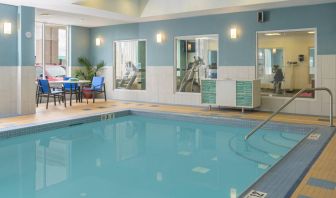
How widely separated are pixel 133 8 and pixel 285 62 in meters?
4.46

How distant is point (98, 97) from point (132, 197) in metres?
8.87

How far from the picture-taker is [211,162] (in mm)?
4910

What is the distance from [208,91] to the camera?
29.1 ft

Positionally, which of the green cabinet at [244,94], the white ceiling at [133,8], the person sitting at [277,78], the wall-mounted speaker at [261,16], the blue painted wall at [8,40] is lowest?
the green cabinet at [244,94]

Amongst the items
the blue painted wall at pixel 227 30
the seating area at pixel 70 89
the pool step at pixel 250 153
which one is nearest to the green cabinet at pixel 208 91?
the blue painted wall at pixel 227 30

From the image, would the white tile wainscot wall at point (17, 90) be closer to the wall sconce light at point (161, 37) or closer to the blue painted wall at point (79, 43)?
the blue painted wall at point (79, 43)

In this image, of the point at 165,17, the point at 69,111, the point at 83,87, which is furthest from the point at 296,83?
the point at 83,87

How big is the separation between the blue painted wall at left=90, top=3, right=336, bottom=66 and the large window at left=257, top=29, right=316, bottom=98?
11.6 inches

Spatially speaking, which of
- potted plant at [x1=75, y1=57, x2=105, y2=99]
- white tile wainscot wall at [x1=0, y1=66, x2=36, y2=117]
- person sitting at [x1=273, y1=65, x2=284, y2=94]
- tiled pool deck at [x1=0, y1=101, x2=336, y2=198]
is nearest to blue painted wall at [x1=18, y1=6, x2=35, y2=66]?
white tile wainscot wall at [x1=0, y1=66, x2=36, y2=117]

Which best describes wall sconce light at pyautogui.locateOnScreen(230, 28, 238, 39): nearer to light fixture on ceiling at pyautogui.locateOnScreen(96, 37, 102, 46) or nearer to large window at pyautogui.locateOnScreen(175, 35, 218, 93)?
large window at pyautogui.locateOnScreen(175, 35, 218, 93)

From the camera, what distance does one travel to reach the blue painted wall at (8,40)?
777 centimetres

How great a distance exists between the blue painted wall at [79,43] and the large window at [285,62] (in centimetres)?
640

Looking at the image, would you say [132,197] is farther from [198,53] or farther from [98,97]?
[98,97]

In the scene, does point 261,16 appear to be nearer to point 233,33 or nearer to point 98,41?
point 233,33
